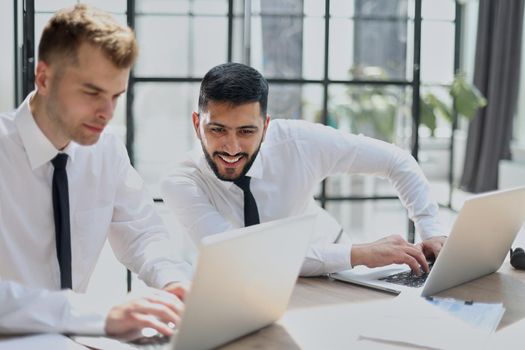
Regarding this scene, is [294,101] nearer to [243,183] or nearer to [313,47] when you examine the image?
[313,47]

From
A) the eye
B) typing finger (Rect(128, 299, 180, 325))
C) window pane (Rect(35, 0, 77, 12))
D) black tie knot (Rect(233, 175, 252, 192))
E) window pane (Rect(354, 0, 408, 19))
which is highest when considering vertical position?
window pane (Rect(354, 0, 408, 19))

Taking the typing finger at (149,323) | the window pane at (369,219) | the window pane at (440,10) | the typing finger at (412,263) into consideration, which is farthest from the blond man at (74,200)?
the window pane at (440,10)

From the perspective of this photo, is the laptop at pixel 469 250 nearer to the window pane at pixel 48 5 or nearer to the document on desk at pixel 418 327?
the document on desk at pixel 418 327

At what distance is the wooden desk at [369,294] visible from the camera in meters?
1.46

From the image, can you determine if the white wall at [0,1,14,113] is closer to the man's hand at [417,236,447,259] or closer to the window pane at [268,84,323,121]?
the window pane at [268,84,323,121]

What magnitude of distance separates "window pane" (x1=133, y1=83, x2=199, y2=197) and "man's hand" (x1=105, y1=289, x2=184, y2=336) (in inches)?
101

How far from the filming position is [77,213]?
6.30 ft

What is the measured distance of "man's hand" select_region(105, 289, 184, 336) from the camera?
4.30ft

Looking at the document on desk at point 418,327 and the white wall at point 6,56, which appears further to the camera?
the white wall at point 6,56

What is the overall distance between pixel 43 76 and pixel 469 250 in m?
1.08

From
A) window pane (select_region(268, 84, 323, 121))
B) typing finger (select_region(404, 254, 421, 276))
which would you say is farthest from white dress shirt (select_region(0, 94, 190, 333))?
window pane (select_region(268, 84, 323, 121))

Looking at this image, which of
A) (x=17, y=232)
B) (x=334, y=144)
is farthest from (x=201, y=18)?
(x=17, y=232)

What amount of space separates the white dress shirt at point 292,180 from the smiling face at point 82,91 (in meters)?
0.55

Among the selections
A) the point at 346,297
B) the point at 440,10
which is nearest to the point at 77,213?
the point at 346,297
